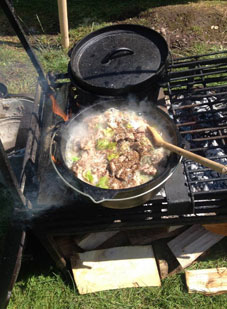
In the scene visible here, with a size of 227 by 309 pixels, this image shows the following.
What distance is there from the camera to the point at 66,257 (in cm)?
323

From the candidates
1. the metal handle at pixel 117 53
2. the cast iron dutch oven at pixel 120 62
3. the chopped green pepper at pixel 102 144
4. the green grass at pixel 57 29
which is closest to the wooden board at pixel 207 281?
the chopped green pepper at pixel 102 144

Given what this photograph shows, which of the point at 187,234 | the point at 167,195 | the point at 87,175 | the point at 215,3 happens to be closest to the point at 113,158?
the point at 87,175

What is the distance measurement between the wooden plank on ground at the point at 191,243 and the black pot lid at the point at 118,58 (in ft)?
5.90

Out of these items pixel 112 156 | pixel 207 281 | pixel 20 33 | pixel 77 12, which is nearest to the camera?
pixel 112 156

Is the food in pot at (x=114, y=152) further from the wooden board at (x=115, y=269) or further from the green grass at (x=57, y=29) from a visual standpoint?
the green grass at (x=57, y=29)

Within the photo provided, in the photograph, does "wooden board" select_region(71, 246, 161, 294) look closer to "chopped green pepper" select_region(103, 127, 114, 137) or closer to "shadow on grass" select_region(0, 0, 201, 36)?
"chopped green pepper" select_region(103, 127, 114, 137)

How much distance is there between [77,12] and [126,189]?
6.45 m

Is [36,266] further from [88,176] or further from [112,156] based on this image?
[112,156]

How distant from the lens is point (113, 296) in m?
3.07

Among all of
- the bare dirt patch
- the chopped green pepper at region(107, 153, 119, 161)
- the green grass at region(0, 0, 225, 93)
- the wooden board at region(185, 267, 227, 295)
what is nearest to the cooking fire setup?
the chopped green pepper at region(107, 153, 119, 161)

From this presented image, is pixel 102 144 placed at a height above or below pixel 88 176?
above

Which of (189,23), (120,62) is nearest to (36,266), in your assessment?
(120,62)

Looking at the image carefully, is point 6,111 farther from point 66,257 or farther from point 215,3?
point 215,3

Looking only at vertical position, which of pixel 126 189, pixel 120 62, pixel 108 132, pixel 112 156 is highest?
pixel 120 62
